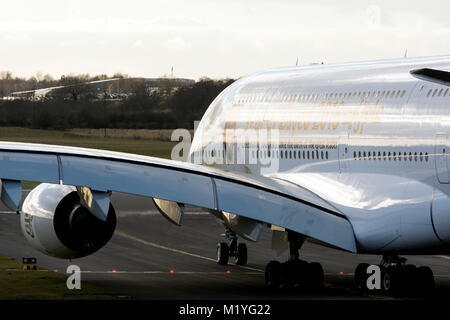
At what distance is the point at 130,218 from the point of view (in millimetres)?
39281

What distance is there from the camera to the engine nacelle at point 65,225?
19.2 m

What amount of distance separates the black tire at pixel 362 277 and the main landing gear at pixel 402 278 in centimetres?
67

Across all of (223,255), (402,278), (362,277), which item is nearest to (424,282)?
(402,278)

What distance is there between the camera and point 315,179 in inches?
861

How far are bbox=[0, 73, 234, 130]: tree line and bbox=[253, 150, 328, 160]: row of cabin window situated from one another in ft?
85.1

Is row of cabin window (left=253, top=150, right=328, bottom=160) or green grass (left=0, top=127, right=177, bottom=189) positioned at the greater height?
row of cabin window (left=253, top=150, right=328, bottom=160)

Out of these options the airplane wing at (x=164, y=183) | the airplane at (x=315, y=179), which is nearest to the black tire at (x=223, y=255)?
the airplane at (x=315, y=179)

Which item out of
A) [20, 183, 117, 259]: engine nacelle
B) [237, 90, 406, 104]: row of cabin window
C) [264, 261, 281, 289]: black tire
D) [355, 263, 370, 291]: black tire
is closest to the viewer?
[20, 183, 117, 259]: engine nacelle

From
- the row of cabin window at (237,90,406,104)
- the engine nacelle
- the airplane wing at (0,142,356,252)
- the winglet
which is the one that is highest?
the winglet

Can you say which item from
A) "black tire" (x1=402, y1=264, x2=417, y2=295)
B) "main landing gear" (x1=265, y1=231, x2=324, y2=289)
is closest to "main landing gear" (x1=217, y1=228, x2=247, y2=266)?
"main landing gear" (x1=265, y1=231, x2=324, y2=289)

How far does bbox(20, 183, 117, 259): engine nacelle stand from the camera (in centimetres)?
1916

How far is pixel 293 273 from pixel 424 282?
2.57m

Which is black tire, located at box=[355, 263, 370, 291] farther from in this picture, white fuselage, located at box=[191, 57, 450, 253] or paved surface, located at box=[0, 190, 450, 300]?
white fuselage, located at box=[191, 57, 450, 253]
